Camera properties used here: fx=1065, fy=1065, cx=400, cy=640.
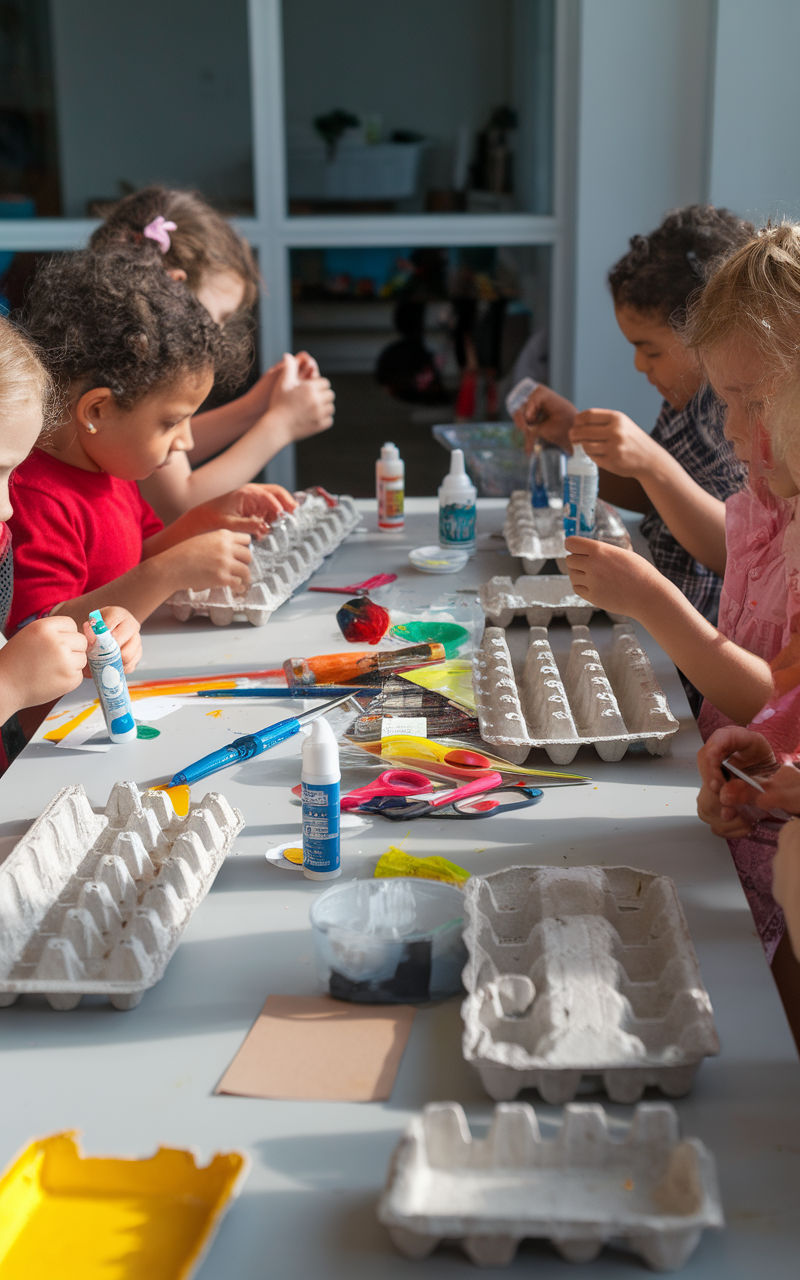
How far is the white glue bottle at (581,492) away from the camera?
1669mm

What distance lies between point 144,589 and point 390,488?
666mm

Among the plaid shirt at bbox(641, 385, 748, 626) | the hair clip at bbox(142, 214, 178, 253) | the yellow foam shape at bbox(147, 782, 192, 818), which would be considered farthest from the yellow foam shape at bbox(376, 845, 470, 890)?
the hair clip at bbox(142, 214, 178, 253)

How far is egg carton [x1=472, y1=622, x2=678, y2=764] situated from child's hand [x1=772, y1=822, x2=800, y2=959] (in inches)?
13.2

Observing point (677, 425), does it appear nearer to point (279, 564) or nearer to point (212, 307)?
point (279, 564)

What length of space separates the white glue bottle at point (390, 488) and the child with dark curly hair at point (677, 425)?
1.10ft

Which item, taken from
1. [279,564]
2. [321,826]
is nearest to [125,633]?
[279,564]

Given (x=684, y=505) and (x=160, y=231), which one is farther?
(x=160, y=231)

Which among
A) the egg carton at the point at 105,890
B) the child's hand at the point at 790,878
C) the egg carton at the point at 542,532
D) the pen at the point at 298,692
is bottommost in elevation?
the pen at the point at 298,692

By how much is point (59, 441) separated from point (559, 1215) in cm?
136

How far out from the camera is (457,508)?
5.87ft

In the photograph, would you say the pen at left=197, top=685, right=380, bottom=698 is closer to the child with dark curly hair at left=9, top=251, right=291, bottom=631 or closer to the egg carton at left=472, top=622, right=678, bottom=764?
the egg carton at left=472, top=622, right=678, bottom=764

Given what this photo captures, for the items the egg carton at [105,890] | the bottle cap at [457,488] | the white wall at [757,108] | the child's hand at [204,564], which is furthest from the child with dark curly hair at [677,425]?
the white wall at [757,108]

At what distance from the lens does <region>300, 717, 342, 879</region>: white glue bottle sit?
2.79 ft

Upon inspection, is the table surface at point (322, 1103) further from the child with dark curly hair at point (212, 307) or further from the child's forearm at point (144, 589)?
the child with dark curly hair at point (212, 307)
